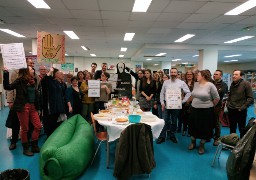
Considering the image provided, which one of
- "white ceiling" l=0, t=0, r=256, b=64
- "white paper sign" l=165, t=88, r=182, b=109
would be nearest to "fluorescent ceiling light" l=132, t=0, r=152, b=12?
"white ceiling" l=0, t=0, r=256, b=64

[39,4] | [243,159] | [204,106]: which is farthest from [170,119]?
[39,4]

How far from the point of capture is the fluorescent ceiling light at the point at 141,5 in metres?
4.13

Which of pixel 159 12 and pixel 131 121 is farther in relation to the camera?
pixel 159 12

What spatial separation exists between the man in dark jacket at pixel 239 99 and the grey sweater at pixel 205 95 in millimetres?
574

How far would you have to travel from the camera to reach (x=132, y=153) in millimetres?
2568

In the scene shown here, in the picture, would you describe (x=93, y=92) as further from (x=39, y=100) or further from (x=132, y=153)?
(x=132, y=153)

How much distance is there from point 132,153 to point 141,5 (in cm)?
327

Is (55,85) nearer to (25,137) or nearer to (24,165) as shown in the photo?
(25,137)

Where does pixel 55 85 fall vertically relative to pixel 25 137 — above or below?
above

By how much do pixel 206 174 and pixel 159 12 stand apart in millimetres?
3685

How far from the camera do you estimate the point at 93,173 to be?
2.86 metres

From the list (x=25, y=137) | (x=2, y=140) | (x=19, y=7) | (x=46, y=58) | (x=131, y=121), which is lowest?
(x=2, y=140)

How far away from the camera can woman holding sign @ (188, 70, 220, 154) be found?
349 cm

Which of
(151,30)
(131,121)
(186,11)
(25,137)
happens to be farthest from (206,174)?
(151,30)
